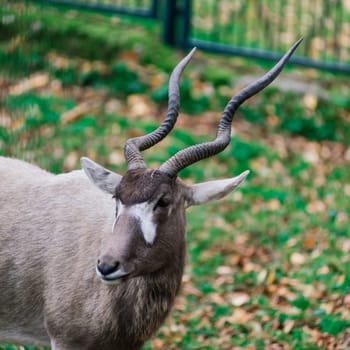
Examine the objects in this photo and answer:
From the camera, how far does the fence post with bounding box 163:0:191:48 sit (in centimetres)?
1209

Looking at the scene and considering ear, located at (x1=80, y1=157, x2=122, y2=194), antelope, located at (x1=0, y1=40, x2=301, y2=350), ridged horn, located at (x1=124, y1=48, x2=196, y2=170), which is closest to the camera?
antelope, located at (x1=0, y1=40, x2=301, y2=350)

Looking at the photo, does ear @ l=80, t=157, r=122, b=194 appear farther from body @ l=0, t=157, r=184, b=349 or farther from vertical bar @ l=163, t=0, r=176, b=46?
vertical bar @ l=163, t=0, r=176, b=46

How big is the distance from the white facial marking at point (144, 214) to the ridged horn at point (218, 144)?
0.26 metres

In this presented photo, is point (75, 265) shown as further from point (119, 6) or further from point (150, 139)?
point (119, 6)

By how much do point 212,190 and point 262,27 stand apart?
6.79 meters

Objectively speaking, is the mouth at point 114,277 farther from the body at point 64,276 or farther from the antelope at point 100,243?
the body at point 64,276

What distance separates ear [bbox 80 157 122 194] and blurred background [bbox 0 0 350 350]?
1890 mm

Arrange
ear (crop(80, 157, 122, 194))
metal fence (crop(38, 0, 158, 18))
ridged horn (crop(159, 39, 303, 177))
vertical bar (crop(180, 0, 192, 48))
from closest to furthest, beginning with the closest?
ridged horn (crop(159, 39, 303, 177))
ear (crop(80, 157, 122, 194))
vertical bar (crop(180, 0, 192, 48))
metal fence (crop(38, 0, 158, 18))

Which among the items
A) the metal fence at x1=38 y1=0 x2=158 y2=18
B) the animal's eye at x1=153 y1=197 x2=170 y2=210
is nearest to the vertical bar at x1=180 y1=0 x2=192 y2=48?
the metal fence at x1=38 y1=0 x2=158 y2=18

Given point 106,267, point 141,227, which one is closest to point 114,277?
point 106,267

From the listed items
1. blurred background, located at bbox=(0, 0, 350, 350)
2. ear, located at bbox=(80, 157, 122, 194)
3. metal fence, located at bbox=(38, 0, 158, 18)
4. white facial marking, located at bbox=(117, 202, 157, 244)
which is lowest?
blurred background, located at bbox=(0, 0, 350, 350)

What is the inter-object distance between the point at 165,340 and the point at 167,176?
7.39ft

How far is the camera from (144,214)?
5113 mm

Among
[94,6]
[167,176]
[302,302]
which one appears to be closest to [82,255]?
[167,176]
